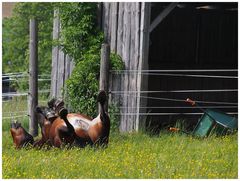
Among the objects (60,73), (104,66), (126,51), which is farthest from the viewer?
(60,73)

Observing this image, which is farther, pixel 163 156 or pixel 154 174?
pixel 163 156

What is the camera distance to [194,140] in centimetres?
1037

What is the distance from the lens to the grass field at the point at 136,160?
8.12 metres

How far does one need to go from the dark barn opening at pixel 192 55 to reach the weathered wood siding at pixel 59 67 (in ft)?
6.91

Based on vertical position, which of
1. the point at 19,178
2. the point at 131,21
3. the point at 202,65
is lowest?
the point at 19,178

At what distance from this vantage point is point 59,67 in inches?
531

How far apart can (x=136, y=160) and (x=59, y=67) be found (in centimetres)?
513

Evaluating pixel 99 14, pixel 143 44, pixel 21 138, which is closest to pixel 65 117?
pixel 21 138

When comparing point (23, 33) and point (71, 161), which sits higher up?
point (23, 33)

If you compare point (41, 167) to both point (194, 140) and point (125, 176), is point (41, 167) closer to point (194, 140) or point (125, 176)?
point (125, 176)

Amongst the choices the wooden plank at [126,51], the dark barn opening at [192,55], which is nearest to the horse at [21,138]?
the wooden plank at [126,51]

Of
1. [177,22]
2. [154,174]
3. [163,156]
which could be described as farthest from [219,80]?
[154,174]

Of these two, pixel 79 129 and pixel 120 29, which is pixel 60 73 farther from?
pixel 79 129

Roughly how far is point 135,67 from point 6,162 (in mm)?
3482
